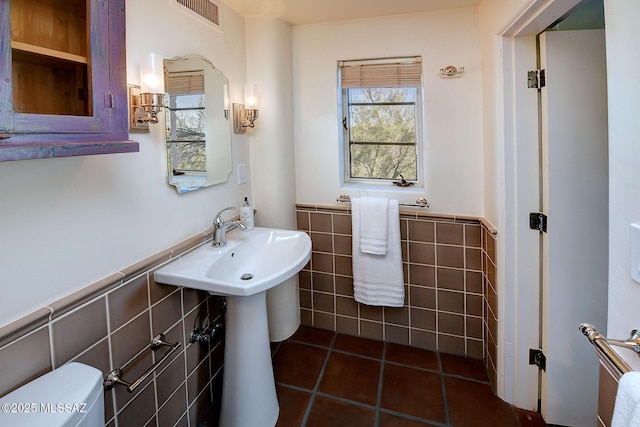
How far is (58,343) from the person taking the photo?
1.03 meters

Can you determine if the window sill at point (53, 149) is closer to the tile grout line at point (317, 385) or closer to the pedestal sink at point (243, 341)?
the pedestal sink at point (243, 341)

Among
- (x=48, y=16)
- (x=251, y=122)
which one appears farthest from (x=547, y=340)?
(x=48, y=16)

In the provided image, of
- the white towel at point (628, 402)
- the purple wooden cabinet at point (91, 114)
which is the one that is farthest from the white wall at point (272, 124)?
the white towel at point (628, 402)

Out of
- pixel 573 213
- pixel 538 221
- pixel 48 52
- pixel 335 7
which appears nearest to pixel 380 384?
pixel 538 221

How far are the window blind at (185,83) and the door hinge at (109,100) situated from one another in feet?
2.05

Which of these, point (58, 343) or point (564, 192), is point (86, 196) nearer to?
point (58, 343)

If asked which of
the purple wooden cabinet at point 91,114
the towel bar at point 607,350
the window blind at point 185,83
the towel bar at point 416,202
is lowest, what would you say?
the towel bar at point 607,350

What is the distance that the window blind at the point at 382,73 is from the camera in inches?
81.7

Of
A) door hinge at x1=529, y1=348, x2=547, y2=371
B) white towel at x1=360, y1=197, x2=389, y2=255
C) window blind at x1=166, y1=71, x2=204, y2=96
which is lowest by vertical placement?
door hinge at x1=529, y1=348, x2=547, y2=371

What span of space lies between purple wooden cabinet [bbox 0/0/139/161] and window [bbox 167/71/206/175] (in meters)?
0.55

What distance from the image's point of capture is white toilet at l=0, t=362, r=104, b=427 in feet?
2.50

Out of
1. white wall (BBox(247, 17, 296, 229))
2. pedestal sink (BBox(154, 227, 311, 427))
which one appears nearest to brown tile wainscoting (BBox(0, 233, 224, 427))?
pedestal sink (BBox(154, 227, 311, 427))

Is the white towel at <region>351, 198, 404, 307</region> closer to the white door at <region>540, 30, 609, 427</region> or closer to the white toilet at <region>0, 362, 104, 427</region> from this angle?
the white door at <region>540, 30, 609, 427</region>

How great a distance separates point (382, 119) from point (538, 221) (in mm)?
1129
